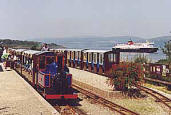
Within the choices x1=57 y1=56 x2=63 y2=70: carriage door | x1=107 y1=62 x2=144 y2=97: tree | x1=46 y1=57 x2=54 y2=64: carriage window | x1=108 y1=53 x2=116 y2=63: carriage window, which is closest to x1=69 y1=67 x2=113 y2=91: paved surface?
x1=107 y1=62 x2=144 y2=97: tree

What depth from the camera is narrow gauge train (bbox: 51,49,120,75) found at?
86.4 feet

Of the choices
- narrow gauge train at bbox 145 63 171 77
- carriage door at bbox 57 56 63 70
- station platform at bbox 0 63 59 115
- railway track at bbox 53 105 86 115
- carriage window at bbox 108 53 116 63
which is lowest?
railway track at bbox 53 105 86 115

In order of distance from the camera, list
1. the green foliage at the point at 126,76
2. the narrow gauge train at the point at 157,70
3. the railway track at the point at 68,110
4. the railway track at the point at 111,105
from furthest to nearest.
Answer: the narrow gauge train at the point at 157,70 → the green foliage at the point at 126,76 → the railway track at the point at 111,105 → the railway track at the point at 68,110

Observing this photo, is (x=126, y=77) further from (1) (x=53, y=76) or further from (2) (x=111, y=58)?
(2) (x=111, y=58)

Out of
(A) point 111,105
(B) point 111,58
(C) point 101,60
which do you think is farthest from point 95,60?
(A) point 111,105

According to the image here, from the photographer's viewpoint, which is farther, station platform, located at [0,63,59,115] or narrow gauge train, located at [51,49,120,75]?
narrow gauge train, located at [51,49,120,75]

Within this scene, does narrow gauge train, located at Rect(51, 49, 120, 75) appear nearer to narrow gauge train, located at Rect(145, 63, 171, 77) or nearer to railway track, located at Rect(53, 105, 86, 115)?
narrow gauge train, located at Rect(145, 63, 171, 77)

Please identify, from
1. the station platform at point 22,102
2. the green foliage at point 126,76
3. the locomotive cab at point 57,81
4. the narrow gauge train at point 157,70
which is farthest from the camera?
the narrow gauge train at point 157,70

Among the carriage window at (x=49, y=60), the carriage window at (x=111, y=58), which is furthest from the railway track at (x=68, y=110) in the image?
the carriage window at (x=111, y=58)

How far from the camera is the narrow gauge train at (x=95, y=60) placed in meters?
26.3

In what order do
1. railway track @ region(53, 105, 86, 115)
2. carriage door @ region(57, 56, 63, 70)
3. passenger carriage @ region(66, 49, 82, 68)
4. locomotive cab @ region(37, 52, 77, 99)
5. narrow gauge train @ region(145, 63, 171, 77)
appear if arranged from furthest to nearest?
passenger carriage @ region(66, 49, 82, 68) → narrow gauge train @ region(145, 63, 171, 77) → carriage door @ region(57, 56, 63, 70) → locomotive cab @ region(37, 52, 77, 99) → railway track @ region(53, 105, 86, 115)

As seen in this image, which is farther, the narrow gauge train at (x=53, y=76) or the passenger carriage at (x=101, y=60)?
the passenger carriage at (x=101, y=60)

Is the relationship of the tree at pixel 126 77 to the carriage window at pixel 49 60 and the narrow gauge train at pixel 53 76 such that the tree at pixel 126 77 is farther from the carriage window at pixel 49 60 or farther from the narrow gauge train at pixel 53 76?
the carriage window at pixel 49 60

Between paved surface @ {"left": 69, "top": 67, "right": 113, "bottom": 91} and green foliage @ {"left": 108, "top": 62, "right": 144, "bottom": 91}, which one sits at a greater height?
green foliage @ {"left": 108, "top": 62, "right": 144, "bottom": 91}
